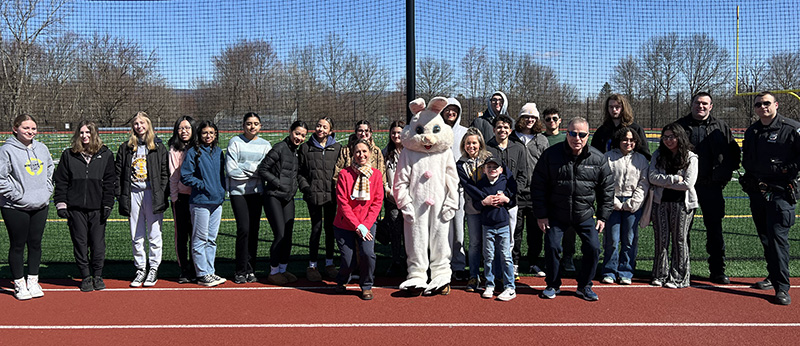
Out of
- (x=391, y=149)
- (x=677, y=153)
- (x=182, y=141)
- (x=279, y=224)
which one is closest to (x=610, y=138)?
(x=677, y=153)

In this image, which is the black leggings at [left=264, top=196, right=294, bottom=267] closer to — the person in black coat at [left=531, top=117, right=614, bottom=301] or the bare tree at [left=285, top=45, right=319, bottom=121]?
the person in black coat at [left=531, top=117, right=614, bottom=301]

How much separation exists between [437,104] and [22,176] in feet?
12.8

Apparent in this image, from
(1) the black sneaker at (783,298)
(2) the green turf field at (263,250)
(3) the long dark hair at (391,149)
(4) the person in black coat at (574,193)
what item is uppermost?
(3) the long dark hair at (391,149)

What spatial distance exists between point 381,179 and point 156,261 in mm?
2564

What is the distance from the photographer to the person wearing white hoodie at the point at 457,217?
5.64 metres

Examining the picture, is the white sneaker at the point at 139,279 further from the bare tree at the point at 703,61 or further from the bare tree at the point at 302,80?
the bare tree at the point at 703,61

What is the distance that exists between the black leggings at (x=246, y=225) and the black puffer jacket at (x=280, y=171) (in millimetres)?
209

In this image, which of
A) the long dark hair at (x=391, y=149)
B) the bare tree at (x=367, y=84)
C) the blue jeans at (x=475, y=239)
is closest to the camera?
the blue jeans at (x=475, y=239)

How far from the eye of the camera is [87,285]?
5664mm

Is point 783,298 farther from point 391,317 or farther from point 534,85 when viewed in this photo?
point 534,85

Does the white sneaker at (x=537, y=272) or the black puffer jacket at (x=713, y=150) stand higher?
the black puffer jacket at (x=713, y=150)

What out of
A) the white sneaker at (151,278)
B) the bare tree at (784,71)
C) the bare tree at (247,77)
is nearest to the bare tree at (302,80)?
the bare tree at (247,77)

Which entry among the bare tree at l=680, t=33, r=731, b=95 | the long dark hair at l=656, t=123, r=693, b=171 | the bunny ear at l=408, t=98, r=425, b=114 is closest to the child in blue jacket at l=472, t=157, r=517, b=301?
the bunny ear at l=408, t=98, r=425, b=114

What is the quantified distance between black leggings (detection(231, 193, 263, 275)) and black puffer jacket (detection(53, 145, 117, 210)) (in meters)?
1.27
